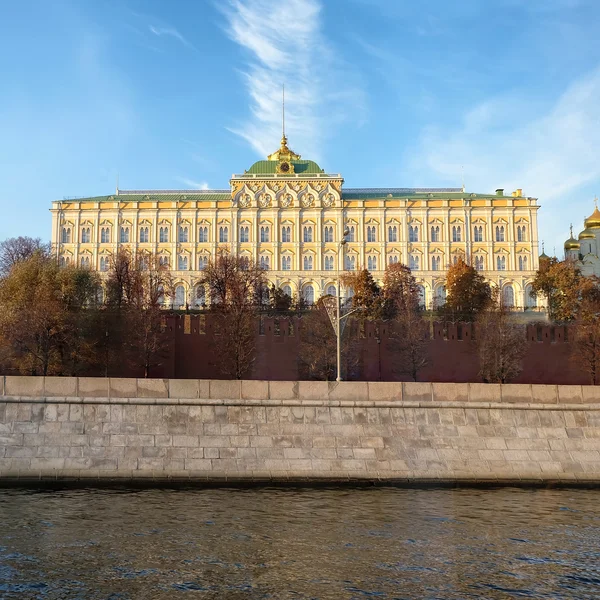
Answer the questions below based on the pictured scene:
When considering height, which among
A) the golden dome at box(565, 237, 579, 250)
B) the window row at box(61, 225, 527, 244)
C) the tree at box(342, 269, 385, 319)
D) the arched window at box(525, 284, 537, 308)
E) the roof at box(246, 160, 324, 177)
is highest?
the roof at box(246, 160, 324, 177)

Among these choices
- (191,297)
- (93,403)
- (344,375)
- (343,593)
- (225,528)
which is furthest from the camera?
(191,297)

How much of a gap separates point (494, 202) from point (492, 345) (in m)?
57.3

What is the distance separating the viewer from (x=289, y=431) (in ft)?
77.4

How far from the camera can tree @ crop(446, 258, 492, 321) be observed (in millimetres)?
60969

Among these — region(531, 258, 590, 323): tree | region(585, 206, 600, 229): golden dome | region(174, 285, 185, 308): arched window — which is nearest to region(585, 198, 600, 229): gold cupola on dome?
region(585, 206, 600, 229): golden dome

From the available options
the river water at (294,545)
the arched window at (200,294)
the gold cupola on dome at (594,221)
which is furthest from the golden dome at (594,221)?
the river water at (294,545)

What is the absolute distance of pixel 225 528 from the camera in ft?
54.3

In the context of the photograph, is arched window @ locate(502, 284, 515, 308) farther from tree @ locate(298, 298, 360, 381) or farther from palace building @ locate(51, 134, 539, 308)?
tree @ locate(298, 298, 360, 381)

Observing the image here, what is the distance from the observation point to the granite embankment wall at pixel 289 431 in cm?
2242

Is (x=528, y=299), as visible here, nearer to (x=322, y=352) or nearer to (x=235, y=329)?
(x=322, y=352)

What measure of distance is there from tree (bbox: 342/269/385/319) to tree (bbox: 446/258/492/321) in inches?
244

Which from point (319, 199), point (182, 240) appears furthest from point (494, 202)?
point (182, 240)

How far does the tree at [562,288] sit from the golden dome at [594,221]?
91.4ft

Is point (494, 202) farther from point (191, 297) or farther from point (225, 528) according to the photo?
point (225, 528)
